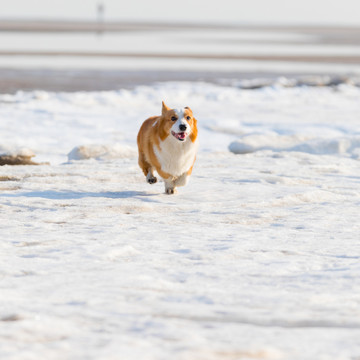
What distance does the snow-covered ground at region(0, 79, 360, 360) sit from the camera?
12.7ft

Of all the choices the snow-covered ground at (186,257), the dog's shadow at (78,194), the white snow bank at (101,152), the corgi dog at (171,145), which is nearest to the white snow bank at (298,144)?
the snow-covered ground at (186,257)

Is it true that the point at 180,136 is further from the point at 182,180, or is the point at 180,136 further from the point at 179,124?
Result: the point at 182,180

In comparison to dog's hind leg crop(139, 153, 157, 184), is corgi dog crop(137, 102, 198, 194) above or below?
above

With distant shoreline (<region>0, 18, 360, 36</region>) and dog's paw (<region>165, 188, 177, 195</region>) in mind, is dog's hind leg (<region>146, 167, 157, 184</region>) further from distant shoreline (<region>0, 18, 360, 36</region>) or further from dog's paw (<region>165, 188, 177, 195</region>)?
distant shoreline (<region>0, 18, 360, 36</region>)

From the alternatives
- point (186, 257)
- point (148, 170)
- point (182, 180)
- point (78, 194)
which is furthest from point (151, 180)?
point (186, 257)

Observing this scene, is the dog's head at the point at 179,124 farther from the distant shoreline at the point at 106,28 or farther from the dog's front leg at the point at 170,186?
the distant shoreline at the point at 106,28

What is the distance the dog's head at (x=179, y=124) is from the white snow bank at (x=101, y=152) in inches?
127

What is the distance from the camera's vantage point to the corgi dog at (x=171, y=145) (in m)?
7.28

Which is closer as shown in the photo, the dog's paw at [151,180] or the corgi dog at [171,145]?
the corgi dog at [171,145]

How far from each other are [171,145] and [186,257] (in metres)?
2.32

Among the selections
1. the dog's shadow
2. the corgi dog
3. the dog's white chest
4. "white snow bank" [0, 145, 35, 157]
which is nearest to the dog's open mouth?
the corgi dog

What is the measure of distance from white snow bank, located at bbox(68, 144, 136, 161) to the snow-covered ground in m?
0.02

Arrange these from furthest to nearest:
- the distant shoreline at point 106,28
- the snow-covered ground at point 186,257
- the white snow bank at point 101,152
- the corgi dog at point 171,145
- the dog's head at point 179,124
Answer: the distant shoreline at point 106,28 → the white snow bank at point 101,152 → the corgi dog at point 171,145 → the dog's head at point 179,124 → the snow-covered ground at point 186,257

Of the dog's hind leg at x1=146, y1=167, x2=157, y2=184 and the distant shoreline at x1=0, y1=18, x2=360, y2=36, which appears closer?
the dog's hind leg at x1=146, y1=167, x2=157, y2=184
